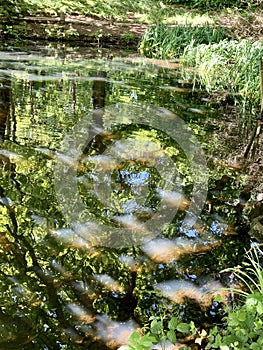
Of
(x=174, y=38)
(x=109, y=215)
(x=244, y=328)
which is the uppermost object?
(x=244, y=328)

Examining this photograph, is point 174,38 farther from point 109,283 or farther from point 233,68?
point 109,283

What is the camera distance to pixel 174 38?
10344 millimetres

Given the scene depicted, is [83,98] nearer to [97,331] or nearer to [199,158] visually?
[199,158]

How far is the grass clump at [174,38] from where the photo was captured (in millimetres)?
10195

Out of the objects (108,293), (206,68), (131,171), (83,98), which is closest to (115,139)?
(131,171)

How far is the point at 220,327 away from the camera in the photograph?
221 cm

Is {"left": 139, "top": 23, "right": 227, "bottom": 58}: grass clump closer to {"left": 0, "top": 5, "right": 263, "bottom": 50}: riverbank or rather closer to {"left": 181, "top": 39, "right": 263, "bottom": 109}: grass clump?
{"left": 0, "top": 5, "right": 263, "bottom": 50}: riverbank

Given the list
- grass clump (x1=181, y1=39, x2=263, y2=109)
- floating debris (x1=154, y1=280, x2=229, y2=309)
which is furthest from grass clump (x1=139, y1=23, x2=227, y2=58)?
floating debris (x1=154, y1=280, x2=229, y2=309)

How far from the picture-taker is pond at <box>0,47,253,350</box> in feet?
7.34

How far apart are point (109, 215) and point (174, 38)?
8052 millimetres

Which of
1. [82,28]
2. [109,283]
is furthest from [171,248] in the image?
[82,28]

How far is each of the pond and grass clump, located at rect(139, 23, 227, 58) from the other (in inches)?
168

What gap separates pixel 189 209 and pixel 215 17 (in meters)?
12.7

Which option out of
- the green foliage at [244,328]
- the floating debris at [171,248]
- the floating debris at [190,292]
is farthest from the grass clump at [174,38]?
the green foliage at [244,328]
